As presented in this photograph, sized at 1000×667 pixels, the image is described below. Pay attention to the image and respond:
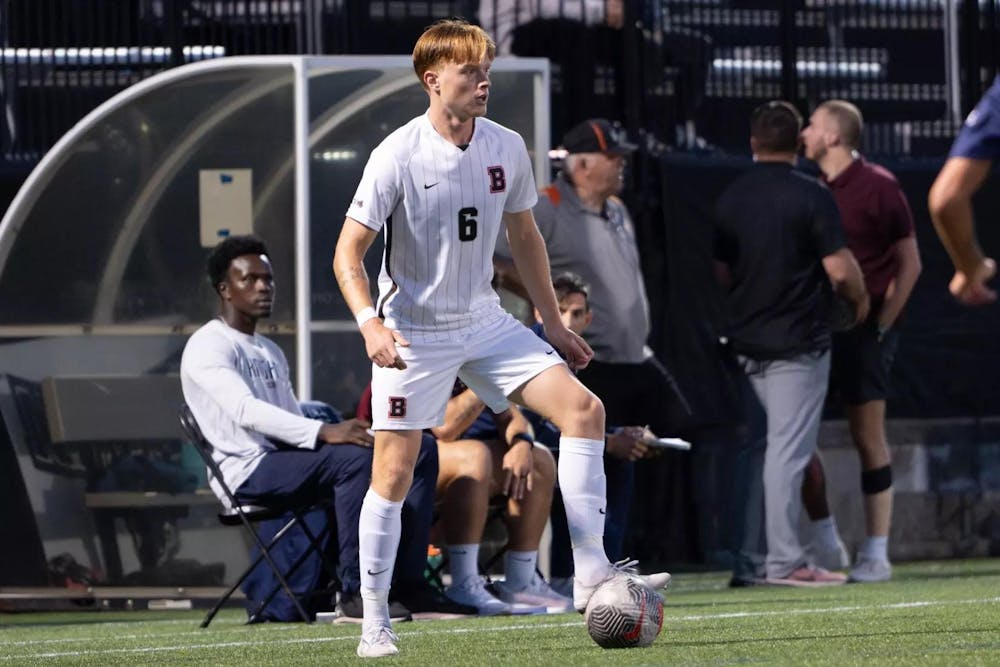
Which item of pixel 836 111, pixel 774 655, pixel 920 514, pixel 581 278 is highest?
pixel 836 111

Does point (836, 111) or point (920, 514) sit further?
point (920, 514)

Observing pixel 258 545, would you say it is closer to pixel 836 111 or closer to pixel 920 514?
pixel 836 111

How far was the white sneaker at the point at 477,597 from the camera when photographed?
823 cm

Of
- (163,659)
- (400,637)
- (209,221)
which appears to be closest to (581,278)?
(209,221)

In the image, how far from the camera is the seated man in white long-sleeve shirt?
7.87 m

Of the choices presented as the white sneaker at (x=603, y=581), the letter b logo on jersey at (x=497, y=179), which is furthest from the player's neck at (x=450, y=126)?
the white sneaker at (x=603, y=581)

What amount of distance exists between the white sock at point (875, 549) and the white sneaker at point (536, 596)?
5.72 ft

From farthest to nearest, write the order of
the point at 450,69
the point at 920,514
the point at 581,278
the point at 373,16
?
the point at 920,514, the point at 373,16, the point at 581,278, the point at 450,69

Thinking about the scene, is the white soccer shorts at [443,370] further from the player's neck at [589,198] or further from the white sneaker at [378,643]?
the player's neck at [589,198]

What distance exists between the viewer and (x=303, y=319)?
979 cm

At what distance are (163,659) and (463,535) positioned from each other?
2.23m

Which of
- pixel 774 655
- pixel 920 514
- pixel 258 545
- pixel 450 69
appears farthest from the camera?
pixel 920 514

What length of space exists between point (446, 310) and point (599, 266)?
3.05 meters

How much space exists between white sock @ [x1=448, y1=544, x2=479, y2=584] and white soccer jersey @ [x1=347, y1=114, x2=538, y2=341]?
2230 mm
